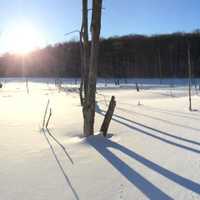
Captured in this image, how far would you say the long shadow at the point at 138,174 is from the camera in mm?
4074

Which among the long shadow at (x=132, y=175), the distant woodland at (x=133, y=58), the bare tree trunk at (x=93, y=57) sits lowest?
the long shadow at (x=132, y=175)

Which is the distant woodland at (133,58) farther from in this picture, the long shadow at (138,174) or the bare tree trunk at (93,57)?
the long shadow at (138,174)

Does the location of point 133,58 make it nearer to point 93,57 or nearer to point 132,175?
point 93,57

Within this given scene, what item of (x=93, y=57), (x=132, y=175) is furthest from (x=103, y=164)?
(x=93, y=57)

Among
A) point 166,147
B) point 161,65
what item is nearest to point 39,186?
point 166,147

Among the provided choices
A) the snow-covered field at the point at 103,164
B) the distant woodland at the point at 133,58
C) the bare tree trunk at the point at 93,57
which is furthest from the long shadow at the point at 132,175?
the distant woodland at the point at 133,58

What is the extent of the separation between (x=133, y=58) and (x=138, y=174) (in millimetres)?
63719

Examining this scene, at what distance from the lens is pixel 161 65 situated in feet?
210

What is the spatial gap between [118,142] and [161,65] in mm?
58598

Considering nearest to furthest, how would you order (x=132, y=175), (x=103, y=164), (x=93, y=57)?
(x=132, y=175)
(x=103, y=164)
(x=93, y=57)

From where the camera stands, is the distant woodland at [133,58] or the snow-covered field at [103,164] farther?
the distant woodland at [133,58]

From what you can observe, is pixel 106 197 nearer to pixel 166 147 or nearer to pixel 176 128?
pixel 166 147

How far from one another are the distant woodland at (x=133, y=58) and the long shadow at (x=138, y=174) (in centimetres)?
5390

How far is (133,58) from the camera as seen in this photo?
67.6 metres
